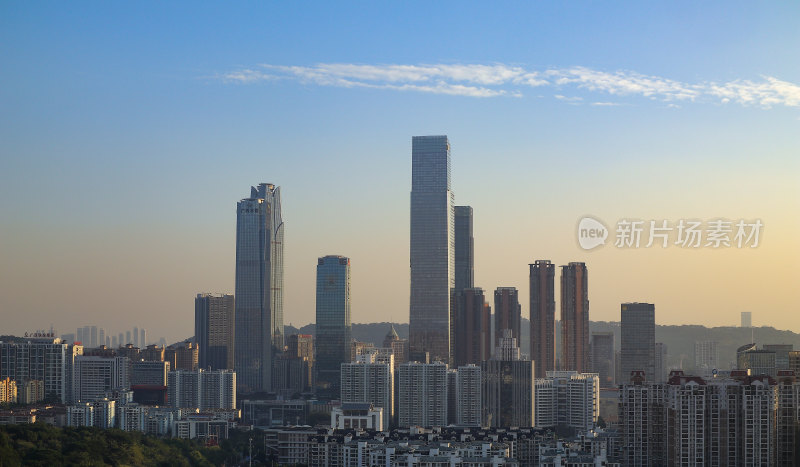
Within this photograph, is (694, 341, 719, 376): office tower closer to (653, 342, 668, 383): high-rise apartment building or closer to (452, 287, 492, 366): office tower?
(653, 342, 668, 383): high-rise apartment building

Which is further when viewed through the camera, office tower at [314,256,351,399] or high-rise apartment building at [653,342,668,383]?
office tower at [314,256,351,399]

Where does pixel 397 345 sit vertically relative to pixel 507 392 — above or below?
above

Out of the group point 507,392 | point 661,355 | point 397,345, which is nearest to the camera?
point 507,392

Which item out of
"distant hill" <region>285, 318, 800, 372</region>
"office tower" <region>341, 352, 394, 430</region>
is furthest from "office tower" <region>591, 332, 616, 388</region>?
"office tower" <region>341, 352, 394, 430</region>

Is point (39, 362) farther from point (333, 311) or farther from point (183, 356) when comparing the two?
point (333, 311)

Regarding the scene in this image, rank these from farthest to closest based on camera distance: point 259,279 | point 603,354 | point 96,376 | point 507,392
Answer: point 259,279 < point 603,354 < point 96,376 < point 507,392

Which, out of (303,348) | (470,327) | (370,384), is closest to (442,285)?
(470,327)
